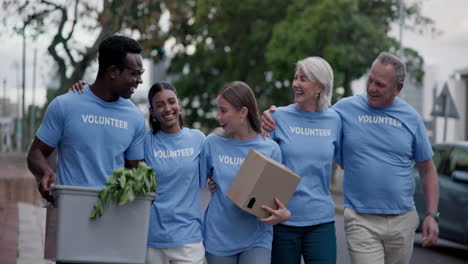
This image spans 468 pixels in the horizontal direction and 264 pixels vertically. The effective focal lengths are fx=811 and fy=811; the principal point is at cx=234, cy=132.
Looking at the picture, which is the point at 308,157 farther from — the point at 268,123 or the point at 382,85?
the point at 382,85

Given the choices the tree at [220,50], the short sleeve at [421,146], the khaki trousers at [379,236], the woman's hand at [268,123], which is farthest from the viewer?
the tree at [220,50]

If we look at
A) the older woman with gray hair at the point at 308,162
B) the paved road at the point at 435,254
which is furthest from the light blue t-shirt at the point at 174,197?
the paved road at the point at 435,254

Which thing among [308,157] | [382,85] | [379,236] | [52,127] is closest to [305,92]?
[308,157]

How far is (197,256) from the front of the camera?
4.45 metres

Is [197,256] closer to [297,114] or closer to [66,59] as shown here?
A: [297,114]

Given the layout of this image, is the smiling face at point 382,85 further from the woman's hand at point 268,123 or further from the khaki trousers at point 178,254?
the khaki trousers at point 178,254

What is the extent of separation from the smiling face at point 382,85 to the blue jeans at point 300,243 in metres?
0.87

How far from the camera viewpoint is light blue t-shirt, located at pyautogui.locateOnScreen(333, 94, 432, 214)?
4.96 meters

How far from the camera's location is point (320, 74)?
481 cm

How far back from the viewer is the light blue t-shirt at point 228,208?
4.48 meters

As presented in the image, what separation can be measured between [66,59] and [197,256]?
1659 centimetres

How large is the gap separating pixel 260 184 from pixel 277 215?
0.20 metres

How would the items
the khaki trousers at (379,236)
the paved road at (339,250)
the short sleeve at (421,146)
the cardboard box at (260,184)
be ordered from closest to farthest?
the cardboard box at (260,184), the khaki trousers at (379,236), the short sleeve at (421,146), the paved road at (339,250)

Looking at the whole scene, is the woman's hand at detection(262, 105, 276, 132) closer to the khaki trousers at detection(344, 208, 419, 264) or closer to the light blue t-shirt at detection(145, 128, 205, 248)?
the light blue t-shirt at detection(145, 128, 205, 248)
